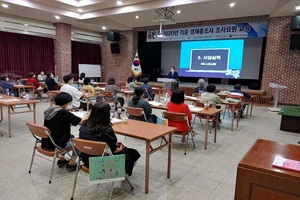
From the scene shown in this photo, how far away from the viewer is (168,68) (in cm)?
1291

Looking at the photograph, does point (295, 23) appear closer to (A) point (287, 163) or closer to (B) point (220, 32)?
(B) point (220, 32)

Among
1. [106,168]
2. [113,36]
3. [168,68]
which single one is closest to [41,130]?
[106,168]

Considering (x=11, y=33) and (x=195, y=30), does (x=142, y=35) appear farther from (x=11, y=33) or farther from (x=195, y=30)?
(x=11, y=33)

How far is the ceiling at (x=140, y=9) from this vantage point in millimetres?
7516

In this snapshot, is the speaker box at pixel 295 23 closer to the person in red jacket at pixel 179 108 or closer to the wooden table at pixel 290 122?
the wooden table at pixel 290 122

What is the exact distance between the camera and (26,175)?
2.73 meters

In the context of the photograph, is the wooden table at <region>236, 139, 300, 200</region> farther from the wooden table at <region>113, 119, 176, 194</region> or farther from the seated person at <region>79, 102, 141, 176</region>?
the seated person at <region>79, 102, 141, 176</region>

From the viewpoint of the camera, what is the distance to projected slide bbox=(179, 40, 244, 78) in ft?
32.7

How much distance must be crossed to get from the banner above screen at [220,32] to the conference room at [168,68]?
4 centimetres

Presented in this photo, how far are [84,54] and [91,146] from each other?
41.3ft

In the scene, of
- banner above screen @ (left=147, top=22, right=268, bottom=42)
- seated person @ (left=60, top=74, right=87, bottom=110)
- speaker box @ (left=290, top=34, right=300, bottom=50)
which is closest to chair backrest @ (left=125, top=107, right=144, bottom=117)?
seated person @ (left=60, top=74, right=87, bottom=110)

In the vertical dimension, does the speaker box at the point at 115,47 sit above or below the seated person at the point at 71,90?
above

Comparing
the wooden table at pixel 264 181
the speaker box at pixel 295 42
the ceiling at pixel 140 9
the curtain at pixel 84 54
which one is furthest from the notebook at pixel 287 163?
the curtain at pixel 84 54

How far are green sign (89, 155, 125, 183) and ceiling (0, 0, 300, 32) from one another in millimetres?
6767
